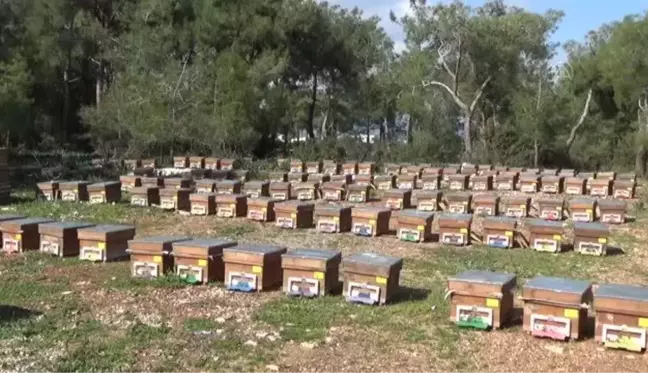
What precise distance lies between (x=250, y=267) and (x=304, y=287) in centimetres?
68

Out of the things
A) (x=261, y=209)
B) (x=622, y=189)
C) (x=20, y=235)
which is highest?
(x=622, y=189)

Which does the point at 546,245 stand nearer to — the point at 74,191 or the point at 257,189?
the point at 257,189

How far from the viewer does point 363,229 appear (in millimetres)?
12266

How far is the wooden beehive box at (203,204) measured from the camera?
561 inches

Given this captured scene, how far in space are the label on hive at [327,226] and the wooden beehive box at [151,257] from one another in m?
4.25

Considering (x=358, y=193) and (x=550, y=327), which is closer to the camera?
(x=550, y=327)

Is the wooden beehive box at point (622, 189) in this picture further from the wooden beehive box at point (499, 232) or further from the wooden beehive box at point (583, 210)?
the wooden beehive box at point (499, 232)

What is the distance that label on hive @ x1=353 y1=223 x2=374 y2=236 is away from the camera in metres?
12.2

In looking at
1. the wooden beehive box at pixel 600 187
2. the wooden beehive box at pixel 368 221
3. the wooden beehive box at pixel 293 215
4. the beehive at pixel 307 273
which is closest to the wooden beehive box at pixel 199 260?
the beehive at pixel 307 273

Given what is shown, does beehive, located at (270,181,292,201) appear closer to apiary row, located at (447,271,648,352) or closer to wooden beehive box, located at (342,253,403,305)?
wooden beehive box, located at (342,253,403,305)

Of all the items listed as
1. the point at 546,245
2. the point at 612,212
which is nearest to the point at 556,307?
the point at 546,245

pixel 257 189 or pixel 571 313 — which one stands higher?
pixel 257 189

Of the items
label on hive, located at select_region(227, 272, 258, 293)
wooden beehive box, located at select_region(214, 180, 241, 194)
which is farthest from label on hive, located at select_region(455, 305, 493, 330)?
wooden beehive box, located at select_region(214, 180, 241, 194)

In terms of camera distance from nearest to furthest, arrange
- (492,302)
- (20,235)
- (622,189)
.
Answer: (492,302)
(20,235)
(622,189)
